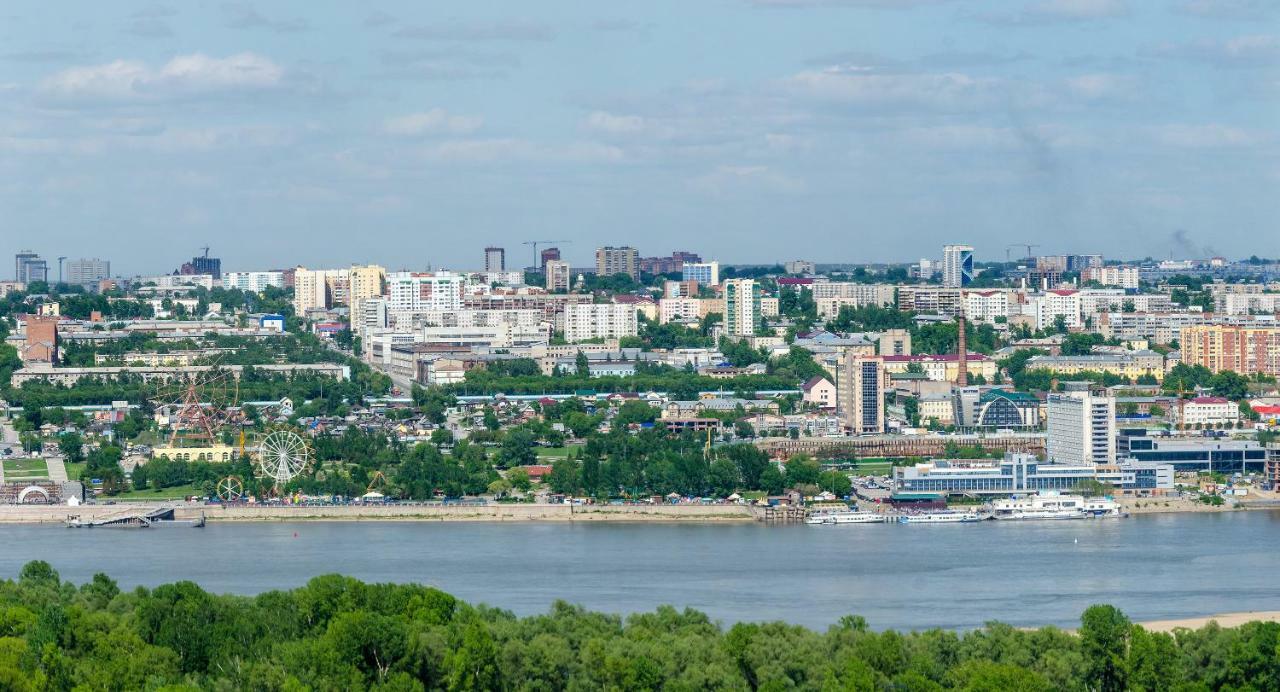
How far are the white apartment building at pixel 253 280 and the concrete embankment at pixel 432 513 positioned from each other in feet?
106

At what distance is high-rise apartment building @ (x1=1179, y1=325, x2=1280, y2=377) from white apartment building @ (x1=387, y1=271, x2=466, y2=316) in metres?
13.0

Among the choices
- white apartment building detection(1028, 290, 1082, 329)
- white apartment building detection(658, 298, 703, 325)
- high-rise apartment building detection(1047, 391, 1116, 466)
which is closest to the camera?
high-rise apartment building detection(1047, 391, 1116, 466)

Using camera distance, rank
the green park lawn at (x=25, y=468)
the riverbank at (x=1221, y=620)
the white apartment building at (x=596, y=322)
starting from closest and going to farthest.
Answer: the riverbank at (x=1221, y=620) → the green park lawn at (x=25, y=468) → the white apartment building at (x=596, y=322)

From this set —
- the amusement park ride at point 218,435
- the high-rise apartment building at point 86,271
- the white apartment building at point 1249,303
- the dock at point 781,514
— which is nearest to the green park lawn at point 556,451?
the amusement park ride at point 218,435

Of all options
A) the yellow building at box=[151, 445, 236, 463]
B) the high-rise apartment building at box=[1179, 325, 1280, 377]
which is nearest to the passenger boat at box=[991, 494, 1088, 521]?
the yellow building at box=[151, 445, 236, 463]

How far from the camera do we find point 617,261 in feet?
169

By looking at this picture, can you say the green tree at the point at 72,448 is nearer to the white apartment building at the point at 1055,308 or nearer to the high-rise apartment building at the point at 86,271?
the white apartment building at the point at 1055,308

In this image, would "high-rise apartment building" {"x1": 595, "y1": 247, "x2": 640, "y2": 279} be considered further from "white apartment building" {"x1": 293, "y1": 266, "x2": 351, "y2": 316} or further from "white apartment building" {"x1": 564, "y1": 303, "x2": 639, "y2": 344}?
"white apartment building" {"x1": 564, "y1": 303, "x2": 639, "y2": 344}

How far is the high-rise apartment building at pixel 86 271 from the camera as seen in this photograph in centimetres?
5984

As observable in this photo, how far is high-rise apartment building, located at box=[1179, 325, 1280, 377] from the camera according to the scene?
29.1 meters

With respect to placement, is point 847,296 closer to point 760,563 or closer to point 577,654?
point 760,563

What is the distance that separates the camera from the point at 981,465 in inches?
767

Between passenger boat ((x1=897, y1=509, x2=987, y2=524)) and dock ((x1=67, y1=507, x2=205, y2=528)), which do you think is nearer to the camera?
passenger boat ((x1=897, y1=509, x2=987, y2=524))

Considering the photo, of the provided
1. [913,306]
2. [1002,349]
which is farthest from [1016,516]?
[913,306]
